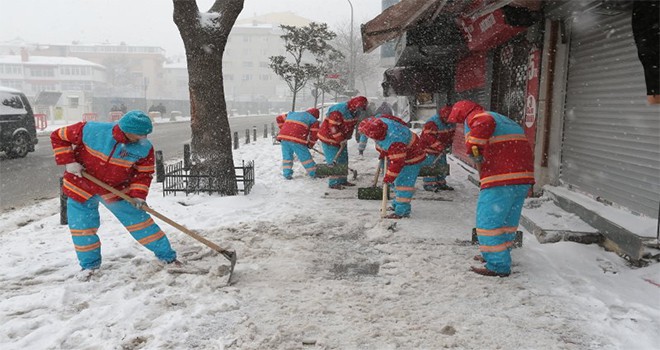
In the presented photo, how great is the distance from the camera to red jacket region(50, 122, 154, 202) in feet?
13.5

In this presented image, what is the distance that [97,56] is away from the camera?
316 feet

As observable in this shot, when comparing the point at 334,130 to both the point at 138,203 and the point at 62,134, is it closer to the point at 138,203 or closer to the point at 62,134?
the point at 138,203

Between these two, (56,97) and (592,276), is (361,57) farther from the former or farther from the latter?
(592,276)

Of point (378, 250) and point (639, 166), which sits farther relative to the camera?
point (378, 250)

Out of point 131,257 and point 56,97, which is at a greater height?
point 56,97

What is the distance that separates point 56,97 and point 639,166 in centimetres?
3656

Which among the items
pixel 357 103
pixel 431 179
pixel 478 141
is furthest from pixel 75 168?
pixel 431 179

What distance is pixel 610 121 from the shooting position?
17.3 feet

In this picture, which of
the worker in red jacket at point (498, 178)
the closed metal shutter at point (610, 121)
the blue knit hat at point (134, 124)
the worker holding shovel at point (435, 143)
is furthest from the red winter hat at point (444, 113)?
the blue knit hat at point (134, 124)

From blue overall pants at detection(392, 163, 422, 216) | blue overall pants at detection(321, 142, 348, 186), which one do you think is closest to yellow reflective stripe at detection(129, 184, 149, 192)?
blue overall pants at detection(392, 163, 422, 216)

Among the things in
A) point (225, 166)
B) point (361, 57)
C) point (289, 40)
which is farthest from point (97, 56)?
point (225, 166)

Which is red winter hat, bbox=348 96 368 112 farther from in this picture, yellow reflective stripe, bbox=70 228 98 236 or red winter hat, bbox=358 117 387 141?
yellow reflective stripe, bbox=70 228 98 236

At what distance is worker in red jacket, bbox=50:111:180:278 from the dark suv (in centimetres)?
1015

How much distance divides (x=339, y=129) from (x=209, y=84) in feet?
8.40
